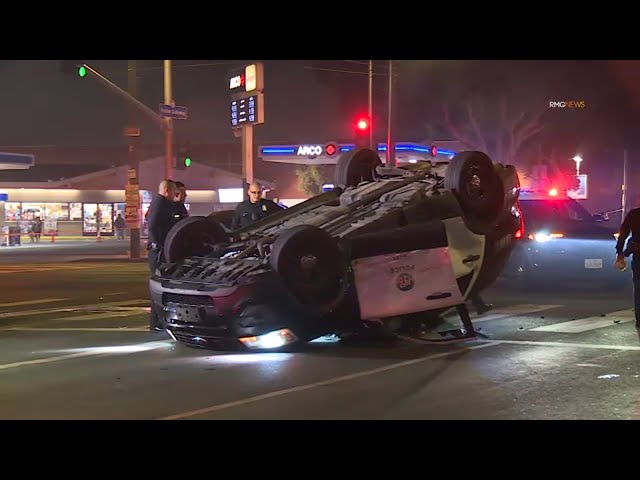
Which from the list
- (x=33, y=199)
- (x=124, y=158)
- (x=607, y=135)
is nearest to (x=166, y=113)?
(x=33, y=199)

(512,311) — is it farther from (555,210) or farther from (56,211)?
(56,211)

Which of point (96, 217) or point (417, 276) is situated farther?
point (96, 217)

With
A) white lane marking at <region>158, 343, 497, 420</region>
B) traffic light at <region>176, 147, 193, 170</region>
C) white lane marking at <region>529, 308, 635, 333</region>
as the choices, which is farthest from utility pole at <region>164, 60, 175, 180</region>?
white lane marking at <region>158, 343, 497, 420</region>

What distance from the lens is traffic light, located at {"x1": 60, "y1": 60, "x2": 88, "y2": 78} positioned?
63.9 feet

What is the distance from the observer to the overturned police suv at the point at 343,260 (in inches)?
318

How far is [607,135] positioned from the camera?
175 feet

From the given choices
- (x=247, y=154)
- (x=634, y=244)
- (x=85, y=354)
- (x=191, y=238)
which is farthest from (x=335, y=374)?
(x=247, y=154)

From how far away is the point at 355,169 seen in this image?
34.7ft

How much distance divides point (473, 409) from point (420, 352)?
243cm

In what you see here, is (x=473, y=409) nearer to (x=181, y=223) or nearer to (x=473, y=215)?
(x=473, y=215)

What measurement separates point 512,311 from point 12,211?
131 ft

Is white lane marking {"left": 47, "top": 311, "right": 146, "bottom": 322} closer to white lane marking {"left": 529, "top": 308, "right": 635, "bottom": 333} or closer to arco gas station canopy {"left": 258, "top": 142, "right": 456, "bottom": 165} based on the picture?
white lane marking {"left": 529, "top": 308, "right": 635, "bottom": 333}
